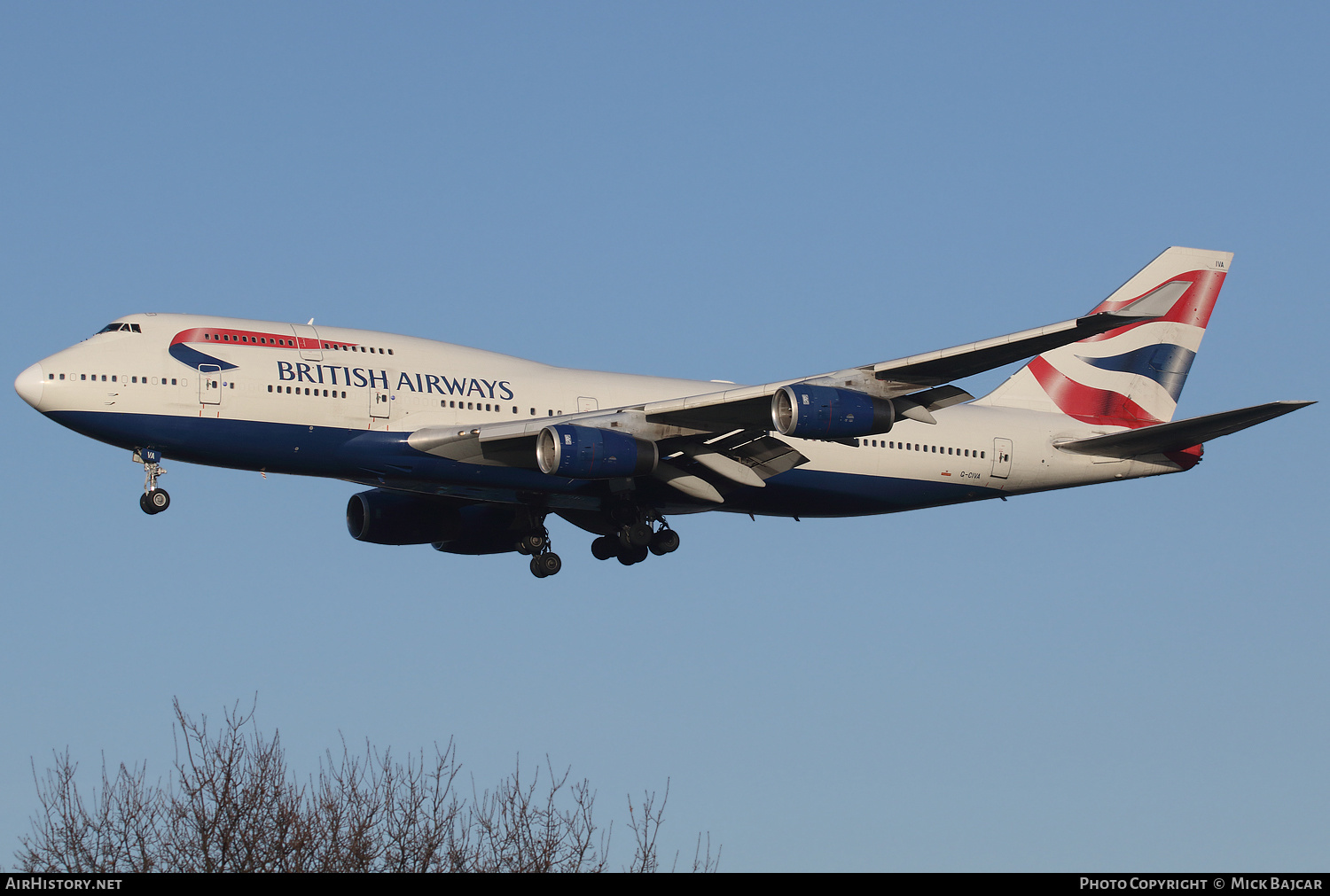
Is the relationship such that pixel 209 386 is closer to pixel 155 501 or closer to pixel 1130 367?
pixel 155 501

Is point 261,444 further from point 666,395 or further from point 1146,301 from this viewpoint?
point 1146,301

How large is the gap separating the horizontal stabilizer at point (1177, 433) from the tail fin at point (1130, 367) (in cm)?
161

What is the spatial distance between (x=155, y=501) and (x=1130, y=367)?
2859cm

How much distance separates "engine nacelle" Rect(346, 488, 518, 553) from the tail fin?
Answer: 604 inches

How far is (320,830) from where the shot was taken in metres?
27.9

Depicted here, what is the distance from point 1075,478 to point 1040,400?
9.64 feet

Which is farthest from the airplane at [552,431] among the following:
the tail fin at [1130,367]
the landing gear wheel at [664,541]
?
the tail fin at [1130,367]

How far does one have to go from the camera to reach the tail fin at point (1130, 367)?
4734 cm

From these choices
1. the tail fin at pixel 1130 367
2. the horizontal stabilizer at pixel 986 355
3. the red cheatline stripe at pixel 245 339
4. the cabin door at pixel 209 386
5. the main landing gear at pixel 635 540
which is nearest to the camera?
the horizontal stabilizer at pixel 986 355

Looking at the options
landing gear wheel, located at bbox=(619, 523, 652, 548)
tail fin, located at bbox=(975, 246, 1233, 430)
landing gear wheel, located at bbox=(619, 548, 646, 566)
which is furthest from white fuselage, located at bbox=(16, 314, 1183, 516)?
tail fin, located at bbox=(975, 246, 1233, 430)

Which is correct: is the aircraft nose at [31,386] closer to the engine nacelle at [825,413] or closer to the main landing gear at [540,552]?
the main landing gear at [540,552]
